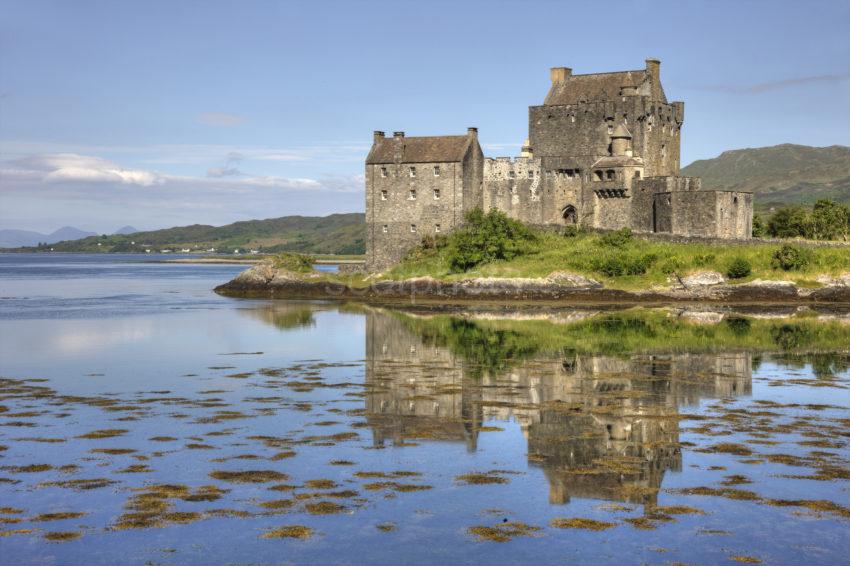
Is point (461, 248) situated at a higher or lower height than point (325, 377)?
higher

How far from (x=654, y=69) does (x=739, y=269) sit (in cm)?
1720

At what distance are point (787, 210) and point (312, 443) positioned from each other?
66235mm

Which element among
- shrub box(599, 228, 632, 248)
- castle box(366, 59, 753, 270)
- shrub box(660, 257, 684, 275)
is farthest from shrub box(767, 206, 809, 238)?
shrub box(660, 257, 684, 275)

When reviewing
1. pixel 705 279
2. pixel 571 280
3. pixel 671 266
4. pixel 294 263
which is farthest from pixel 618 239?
pixel 294 263

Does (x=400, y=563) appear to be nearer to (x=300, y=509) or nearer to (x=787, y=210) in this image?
(x=300, y=509)

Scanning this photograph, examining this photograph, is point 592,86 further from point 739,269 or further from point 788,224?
point 788,224

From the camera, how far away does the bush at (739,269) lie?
5716 cm

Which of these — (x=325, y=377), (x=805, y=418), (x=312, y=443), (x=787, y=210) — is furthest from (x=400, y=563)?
(x=787, y=210)

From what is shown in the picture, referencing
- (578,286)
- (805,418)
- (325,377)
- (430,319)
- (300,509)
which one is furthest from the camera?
(578,286)

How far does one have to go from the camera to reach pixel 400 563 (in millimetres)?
13469

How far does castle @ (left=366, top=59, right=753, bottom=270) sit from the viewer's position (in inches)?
2557

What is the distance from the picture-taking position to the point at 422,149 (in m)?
68.0

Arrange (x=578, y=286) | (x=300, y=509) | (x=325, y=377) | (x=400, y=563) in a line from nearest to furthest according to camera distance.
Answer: (x=400, y=563) < (x=300, y=509) < (x=325, y=377) < (x=578, y=286)

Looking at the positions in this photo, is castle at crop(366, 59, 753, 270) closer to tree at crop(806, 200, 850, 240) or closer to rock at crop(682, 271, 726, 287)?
rock at crop(682, 271, 726, 287)
